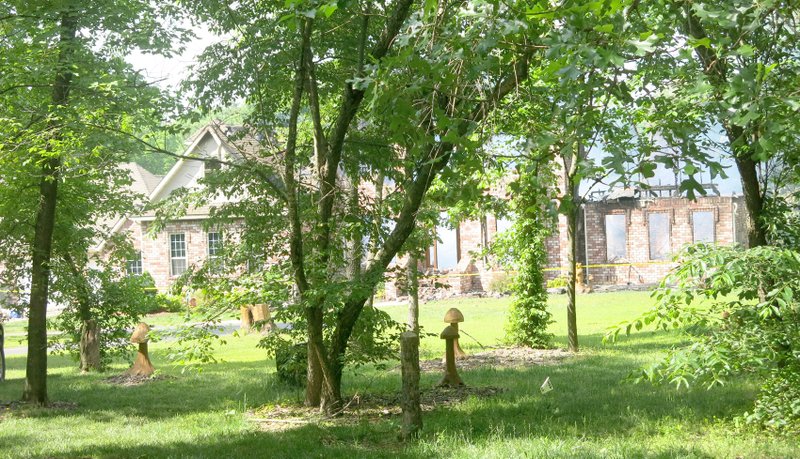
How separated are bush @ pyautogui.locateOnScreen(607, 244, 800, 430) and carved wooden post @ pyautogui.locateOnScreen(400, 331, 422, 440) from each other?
232 centimetres

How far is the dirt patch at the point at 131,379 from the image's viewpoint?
15.7 meters

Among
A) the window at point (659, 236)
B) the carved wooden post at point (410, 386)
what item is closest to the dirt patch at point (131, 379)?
the carved wooden post at point (410, 386)

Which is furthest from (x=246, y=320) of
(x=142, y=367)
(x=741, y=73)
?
(x=741, y=73)

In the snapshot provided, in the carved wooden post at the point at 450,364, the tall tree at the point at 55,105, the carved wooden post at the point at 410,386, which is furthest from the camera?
the carved wooden post at the point at 450,364

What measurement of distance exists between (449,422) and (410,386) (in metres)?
0.80

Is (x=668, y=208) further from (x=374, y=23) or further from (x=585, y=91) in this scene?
(x=585, y=91)

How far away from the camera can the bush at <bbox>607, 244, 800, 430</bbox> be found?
22.0 ft

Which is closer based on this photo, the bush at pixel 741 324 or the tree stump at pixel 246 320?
the bush at pixel 741 324

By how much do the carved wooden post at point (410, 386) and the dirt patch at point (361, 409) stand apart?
42.3 inches

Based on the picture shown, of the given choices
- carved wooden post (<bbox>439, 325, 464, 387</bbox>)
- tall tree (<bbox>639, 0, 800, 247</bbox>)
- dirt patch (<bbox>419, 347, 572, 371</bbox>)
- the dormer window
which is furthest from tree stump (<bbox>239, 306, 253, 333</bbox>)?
tall tree (<bbox>639, 0, 800, 247</bbox>)

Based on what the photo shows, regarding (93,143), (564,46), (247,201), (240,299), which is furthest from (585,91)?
(93,143)

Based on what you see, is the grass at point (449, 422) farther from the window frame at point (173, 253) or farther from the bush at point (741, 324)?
the window frame at point (173, 253)

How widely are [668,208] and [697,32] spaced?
3048cm

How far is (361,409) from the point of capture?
418 inches
